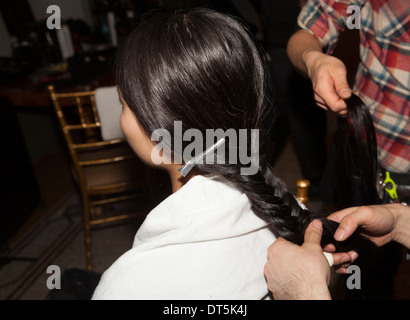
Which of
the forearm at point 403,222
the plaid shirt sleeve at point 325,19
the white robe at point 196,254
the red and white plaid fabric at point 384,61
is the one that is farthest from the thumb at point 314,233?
the plaid shirt sleeve at point 325,19

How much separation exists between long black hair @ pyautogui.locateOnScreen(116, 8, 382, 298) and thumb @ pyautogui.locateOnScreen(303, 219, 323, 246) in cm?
3

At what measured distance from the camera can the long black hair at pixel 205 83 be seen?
27.7 inches

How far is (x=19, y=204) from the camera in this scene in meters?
2.35

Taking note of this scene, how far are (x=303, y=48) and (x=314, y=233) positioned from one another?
1.99ft

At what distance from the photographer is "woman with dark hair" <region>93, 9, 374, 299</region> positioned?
0.71m

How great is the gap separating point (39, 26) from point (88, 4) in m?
0.97

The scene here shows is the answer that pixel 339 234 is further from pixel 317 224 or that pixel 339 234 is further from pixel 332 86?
pixel 332 86

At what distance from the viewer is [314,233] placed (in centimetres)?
74

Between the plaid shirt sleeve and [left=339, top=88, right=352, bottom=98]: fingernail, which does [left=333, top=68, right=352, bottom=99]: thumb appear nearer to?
[left=339, top=88, right=352, bottom=98]: fingernail

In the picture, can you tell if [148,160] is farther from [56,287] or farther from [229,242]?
[56,287]

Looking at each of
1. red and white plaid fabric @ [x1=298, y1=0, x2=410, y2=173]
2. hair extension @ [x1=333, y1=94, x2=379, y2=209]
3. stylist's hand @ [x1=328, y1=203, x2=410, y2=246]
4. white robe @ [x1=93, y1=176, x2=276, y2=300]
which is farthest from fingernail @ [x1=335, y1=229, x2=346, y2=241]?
red and white plaid fabric @ [x1=298, y1=0, x2=410, y2=173]

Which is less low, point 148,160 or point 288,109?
point 148,160

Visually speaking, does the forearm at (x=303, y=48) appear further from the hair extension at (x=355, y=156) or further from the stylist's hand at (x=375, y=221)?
the stylist's hand at (x=375, y=221)
